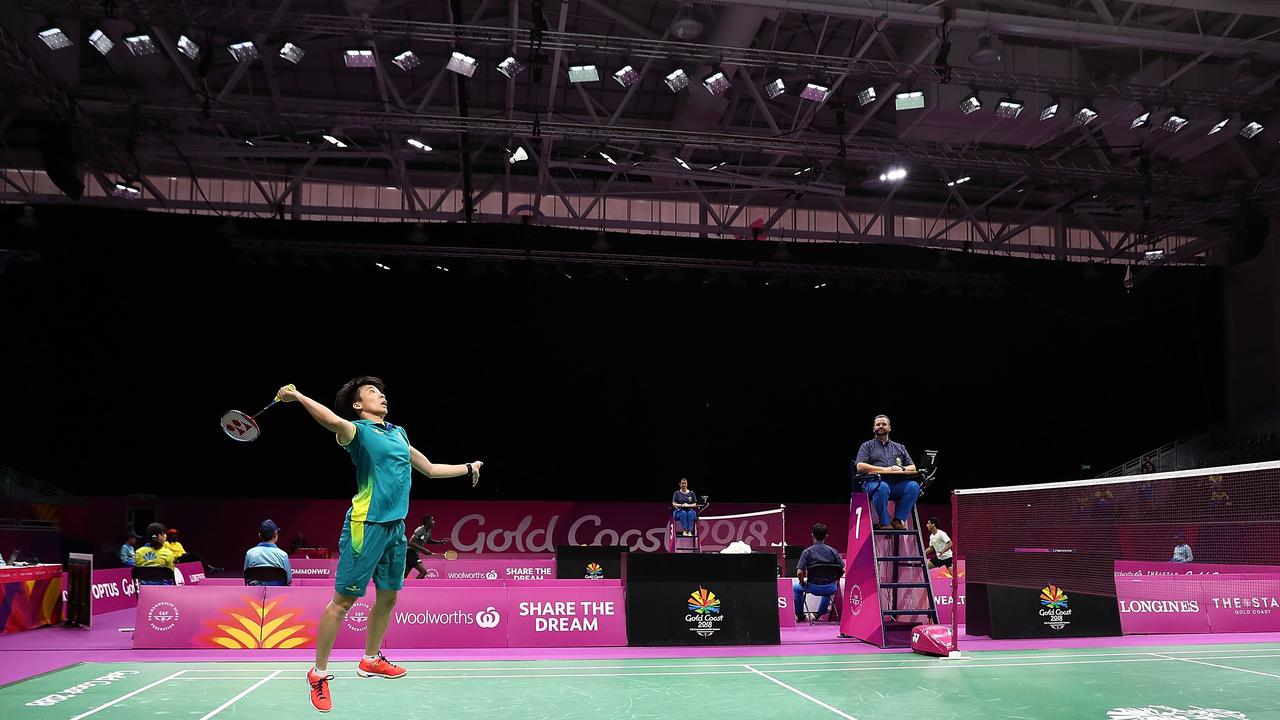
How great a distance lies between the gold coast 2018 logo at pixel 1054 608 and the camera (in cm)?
1316

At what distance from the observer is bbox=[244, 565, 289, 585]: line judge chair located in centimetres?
1281

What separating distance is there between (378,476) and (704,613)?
7.05m

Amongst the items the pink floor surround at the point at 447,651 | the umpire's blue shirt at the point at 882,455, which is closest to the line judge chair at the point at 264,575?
the pink floor surround at the point at 447,651

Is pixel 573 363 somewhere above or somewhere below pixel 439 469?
above

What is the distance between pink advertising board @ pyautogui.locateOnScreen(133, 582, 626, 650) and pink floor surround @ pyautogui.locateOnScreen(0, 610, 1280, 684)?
20 centimetres

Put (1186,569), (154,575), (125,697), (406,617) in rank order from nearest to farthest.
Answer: (125,697), (406,617), (154,575), (1186,569)

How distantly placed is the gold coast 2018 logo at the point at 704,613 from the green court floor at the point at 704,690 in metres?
1.30

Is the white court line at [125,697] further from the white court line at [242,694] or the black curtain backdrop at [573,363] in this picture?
the black curtain backdrop at [573,363]

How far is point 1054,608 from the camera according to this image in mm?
13211

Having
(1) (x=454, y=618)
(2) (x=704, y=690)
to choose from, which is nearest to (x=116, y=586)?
(1) (x=454, y=618)

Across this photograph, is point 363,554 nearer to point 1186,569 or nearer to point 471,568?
point 471,568

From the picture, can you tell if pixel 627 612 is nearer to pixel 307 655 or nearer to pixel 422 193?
pixel 307 655

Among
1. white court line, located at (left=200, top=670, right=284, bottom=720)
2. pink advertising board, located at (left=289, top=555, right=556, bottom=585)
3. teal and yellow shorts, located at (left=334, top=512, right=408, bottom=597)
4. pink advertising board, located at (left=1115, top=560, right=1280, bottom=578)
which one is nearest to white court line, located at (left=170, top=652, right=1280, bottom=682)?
white court line, located at (left=200, top=670, right=284, bottom=720)

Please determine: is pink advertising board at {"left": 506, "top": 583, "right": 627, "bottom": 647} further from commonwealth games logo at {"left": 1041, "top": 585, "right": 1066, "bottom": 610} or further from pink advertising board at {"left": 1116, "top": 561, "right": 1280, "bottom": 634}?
pink advertising board at {"left": 1116, "top": 561, "right": 1280, "bottom": 634}
